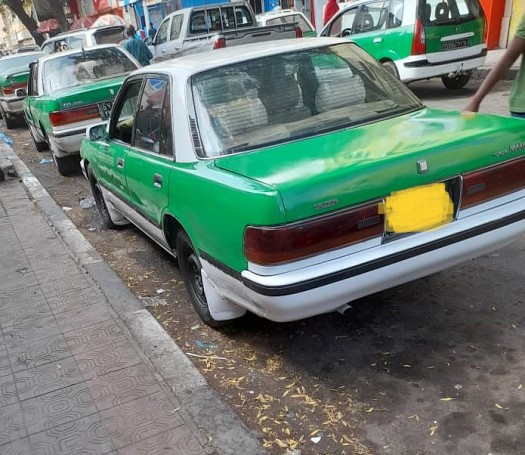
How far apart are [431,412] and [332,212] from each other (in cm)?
112

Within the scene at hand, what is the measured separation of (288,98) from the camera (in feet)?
11.4

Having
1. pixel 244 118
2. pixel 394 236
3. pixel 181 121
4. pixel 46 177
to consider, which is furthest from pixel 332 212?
pixel 46 177

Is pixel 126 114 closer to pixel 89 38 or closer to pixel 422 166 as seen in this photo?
pixel 422 166

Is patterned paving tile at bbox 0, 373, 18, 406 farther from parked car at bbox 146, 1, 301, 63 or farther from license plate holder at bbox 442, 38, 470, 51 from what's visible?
parked car at bbox 146, 1, 301, 63

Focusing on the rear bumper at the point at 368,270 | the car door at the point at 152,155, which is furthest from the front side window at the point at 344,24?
the rear bumper at the point at 368,270

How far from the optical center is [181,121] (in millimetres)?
3393

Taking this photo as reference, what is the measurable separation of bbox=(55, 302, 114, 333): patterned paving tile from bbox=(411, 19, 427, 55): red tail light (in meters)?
7.52

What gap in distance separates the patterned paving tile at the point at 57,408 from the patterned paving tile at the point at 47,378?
55 millimetres

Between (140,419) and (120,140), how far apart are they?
2.53 meters

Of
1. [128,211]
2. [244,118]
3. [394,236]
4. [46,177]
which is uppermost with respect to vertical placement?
[244,118]

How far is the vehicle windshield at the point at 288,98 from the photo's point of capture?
10.8ft

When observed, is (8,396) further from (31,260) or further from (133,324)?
(31,260)

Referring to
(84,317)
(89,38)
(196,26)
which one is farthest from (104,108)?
(89,38)

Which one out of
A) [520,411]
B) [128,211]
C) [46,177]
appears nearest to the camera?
[520,411]
